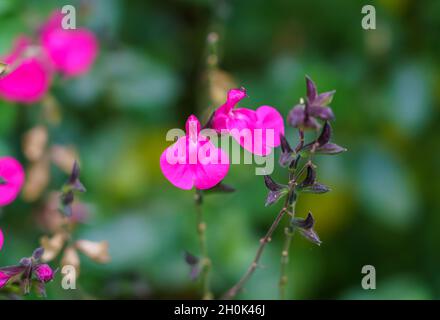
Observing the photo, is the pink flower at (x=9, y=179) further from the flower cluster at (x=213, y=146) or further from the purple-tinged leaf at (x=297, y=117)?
the purple-tinged leaf at (x=297, y=117)

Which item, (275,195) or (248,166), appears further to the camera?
(248,166)

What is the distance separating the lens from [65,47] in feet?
4.02

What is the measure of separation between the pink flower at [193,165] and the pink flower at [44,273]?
Answer: 152 millimetres

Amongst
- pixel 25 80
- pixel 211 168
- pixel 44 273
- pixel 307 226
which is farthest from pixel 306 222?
pixel 25 80

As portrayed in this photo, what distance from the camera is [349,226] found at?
59.4 inches

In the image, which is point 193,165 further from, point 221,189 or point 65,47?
point 65,47

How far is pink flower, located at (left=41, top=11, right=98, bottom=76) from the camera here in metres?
1.22

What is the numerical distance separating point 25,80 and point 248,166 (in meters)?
0.47

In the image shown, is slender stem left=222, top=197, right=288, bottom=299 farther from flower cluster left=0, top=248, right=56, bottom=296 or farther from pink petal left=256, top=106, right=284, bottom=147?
flower cluster left=0, top=248, right=56, bottom=296

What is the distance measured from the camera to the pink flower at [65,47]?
1224mm

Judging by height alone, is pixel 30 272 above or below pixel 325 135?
below

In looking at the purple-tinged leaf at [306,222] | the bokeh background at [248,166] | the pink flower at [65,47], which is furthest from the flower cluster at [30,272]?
the pink flower at [65,47]

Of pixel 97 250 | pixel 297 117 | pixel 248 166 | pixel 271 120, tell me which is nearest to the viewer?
pixel 297 117

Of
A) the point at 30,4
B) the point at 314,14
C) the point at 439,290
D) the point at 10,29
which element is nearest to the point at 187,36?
the point at 314,14
